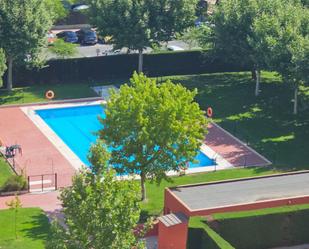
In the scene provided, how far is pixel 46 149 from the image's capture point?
50406 mm

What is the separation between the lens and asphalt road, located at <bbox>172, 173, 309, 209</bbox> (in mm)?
38094

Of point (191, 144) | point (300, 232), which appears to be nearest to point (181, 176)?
point (191, 144)

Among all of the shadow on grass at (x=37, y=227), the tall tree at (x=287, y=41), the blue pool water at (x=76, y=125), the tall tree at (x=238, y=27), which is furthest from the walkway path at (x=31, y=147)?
the tall tree at (x=287, y=41)

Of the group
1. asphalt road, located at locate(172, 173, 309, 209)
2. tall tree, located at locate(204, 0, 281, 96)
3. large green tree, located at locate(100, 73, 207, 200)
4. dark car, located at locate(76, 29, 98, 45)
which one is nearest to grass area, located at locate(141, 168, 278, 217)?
large green tree, located at locate(100, 73, 207, 200)

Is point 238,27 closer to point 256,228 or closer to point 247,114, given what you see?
point 247,114

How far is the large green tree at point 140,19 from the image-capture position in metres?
61.2

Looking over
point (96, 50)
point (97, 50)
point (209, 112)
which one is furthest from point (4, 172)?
point (96, 50)

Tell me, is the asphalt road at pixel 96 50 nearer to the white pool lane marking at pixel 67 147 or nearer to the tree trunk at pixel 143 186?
the white pool lane marking at pixel 67 147

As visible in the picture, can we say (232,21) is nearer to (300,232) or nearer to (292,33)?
(292,33)

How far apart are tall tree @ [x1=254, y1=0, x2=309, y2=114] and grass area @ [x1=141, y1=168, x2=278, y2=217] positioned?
8.93m

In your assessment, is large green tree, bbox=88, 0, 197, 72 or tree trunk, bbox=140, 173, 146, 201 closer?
tree trunk, bbox=140, 173, 146, 201

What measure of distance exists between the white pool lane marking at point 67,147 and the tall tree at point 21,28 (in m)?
4.21

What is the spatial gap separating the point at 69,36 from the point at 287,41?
27221mm

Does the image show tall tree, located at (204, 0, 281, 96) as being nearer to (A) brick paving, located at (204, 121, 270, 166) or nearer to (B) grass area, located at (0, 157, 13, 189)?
(A) brick paving, located at (204, 121, 270, 166)
